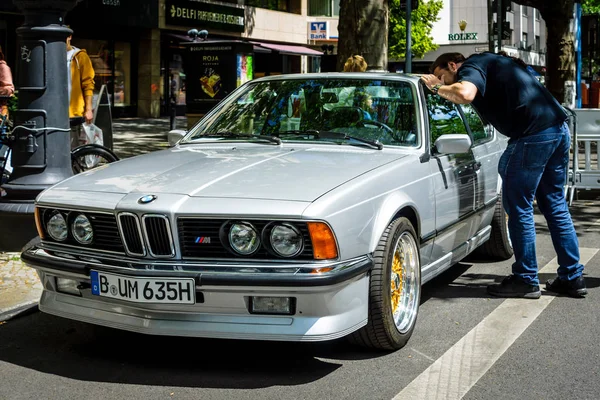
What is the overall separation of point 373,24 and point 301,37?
103ft

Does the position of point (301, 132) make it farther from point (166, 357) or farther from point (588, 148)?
point (588, 148)

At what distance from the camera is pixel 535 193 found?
19.4 ft

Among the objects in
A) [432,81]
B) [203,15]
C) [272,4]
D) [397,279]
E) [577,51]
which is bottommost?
[397,279]

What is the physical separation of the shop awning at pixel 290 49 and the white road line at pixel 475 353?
32168mm

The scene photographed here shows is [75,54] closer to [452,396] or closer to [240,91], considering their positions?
[240,91]

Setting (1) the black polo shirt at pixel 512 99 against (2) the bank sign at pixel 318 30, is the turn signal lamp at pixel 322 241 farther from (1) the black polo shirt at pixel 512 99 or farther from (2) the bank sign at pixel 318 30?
(2) the bank sign at pixel 318 30

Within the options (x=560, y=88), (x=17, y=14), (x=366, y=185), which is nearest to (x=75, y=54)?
(x=366, y=185)

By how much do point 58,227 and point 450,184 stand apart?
2.38 meters

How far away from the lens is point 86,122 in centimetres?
906

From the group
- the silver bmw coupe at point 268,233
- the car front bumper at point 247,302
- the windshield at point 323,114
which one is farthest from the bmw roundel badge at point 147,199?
the windshield at point 323,114

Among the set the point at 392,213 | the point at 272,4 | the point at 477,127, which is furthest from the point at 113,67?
the point at 392,213

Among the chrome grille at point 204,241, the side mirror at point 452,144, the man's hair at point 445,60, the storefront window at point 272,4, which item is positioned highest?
the storefront window at point 272,4

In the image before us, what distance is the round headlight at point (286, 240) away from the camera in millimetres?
3990

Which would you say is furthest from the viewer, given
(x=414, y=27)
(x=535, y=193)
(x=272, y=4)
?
(x=414, y=27)
